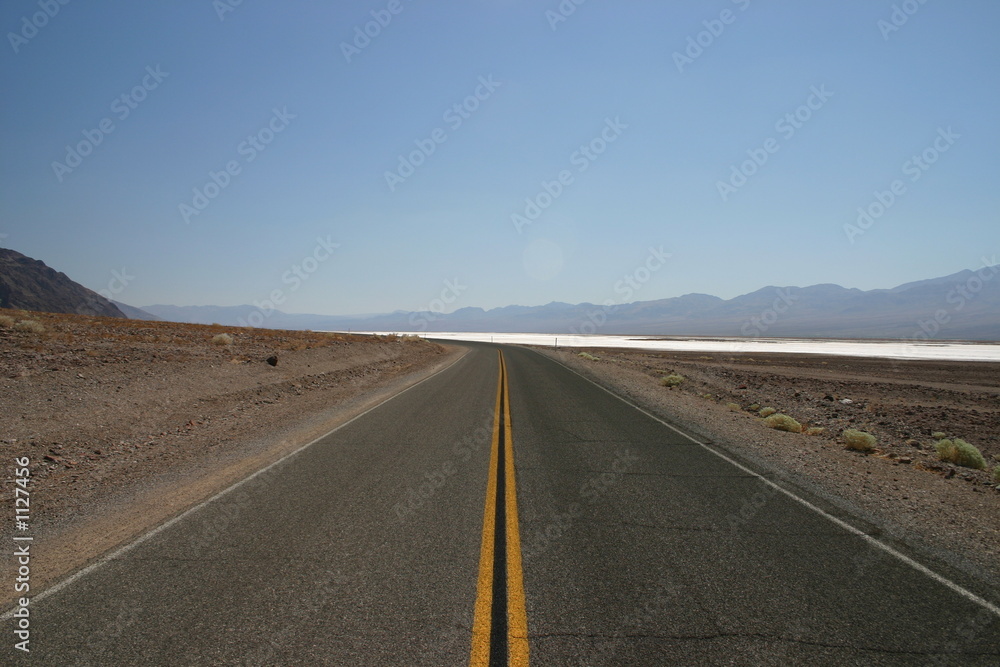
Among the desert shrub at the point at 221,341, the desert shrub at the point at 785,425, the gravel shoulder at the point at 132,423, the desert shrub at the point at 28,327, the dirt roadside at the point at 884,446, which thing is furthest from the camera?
the desert shrub at the point at 221,341

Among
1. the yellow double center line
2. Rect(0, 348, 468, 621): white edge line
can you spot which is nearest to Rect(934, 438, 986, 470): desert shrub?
the yellow double center line

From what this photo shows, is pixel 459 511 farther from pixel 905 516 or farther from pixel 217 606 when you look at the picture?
pixel 905 516

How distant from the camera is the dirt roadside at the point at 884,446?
5762mm

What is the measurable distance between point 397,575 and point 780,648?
9.30 ft

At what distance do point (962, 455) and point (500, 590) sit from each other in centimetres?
1138

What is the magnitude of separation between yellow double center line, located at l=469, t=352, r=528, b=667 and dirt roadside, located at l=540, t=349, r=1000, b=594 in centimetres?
398

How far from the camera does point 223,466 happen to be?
8.09m

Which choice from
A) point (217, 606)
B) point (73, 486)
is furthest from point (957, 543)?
point (73, 486)

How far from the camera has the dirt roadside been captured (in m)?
5.76

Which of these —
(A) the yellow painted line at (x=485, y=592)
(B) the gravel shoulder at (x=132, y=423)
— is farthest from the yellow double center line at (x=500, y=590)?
(B) the gravel shoulder at (x=132, y=423)

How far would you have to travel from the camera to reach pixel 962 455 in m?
10.4

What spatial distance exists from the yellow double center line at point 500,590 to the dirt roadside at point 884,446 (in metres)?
3.98

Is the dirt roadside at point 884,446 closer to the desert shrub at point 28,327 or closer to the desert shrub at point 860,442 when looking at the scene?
the desert shrub at point 860,442

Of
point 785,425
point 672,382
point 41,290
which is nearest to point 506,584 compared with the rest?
point 785,425
